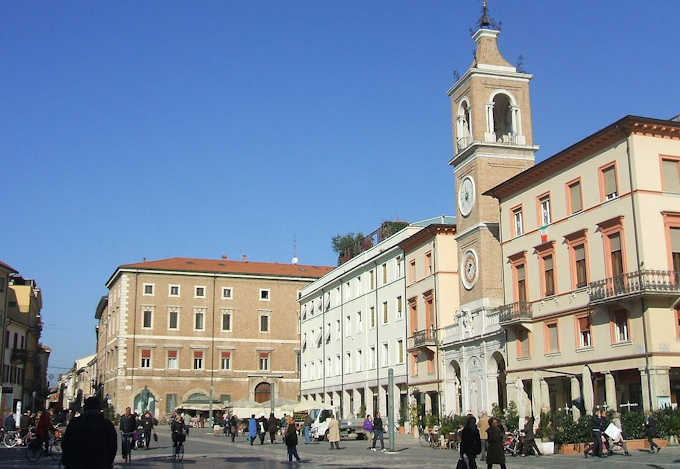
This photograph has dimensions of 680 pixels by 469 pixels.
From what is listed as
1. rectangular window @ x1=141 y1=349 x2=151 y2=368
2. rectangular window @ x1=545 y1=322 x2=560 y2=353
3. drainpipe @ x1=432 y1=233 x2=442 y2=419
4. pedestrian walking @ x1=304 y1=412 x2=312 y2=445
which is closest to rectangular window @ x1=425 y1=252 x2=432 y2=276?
drainpipe @ x1=432 y1=233 x2=442 y2=419

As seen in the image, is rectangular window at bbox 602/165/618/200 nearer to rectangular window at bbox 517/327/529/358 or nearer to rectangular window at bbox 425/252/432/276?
rectangular window at bbox 517/327/529/358

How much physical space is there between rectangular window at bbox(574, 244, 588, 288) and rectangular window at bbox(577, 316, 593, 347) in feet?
4.78

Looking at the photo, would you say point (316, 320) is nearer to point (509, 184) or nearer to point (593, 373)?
point (509, 184)

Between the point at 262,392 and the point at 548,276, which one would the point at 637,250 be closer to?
the point at 548,276

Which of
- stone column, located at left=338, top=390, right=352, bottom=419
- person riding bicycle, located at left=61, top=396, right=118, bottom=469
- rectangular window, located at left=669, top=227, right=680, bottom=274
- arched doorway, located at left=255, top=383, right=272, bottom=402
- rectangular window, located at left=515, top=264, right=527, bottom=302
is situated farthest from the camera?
arched doorway, located at left=255, top=383, right=272, bottom=402

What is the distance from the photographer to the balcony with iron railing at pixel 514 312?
37.8 m

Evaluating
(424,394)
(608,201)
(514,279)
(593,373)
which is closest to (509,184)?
(514,279)

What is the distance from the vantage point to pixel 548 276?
3709 cm

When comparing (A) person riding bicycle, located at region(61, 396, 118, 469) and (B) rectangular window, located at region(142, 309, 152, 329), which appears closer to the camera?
(A) person riding bicycle, located at region(61, 396, 118, 469)

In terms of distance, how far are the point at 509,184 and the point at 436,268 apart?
946 cm

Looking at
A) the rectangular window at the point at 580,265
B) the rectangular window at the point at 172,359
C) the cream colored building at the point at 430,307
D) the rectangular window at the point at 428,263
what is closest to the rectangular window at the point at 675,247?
the rectangular window at the point at 580,265

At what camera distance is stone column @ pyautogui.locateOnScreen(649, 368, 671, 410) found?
29.7 meters

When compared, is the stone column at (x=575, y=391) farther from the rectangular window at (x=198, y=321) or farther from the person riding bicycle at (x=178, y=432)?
the rectangular window at (x=198, y=321)

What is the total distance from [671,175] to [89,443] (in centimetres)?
2897
